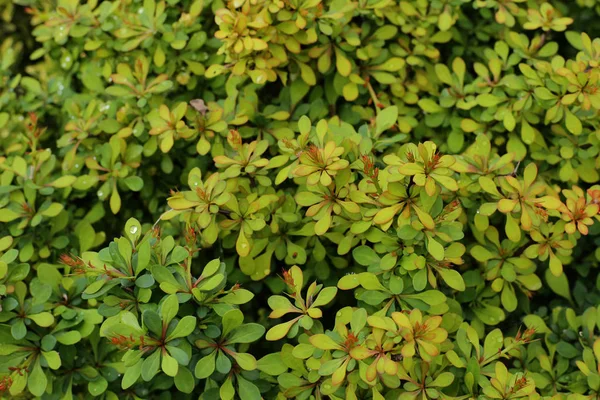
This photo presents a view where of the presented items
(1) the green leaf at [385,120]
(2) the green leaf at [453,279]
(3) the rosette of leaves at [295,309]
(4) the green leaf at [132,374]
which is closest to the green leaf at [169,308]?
A: (4) the green leaf at [132,374]

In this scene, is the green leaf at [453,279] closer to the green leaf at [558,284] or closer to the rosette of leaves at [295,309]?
the rosette of leaves at [295,309]

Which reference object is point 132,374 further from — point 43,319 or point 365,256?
point 365,256

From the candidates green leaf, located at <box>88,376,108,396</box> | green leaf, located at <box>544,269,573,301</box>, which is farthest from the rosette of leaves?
green leaf, located at <box>544,269,573,301</box>

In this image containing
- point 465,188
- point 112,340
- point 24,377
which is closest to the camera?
point 112,340

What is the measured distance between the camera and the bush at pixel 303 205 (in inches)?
60.8

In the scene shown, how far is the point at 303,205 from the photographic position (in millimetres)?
1688

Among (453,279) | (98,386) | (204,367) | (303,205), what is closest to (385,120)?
(303,205)

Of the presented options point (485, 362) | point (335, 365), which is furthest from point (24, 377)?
point (485, 362)

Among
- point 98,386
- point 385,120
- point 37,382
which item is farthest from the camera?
point 385,120

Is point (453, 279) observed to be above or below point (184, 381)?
above

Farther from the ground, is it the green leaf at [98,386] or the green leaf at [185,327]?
the green leaf at [185,327]

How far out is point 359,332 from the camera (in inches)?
60.1

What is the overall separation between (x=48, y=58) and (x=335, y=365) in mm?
A: 1786

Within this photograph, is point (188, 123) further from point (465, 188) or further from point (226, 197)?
point (465, 188)
